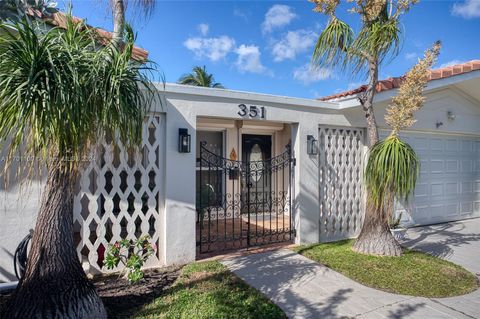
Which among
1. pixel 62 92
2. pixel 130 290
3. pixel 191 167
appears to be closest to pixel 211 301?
pixel 130 290

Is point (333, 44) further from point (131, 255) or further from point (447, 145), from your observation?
point (447, 145)

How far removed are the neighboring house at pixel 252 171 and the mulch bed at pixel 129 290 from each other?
1.08 ft

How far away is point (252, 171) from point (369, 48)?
3288mm

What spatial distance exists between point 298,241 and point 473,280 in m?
3.05

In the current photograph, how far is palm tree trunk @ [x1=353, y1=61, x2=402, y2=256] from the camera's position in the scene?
5.98 meters

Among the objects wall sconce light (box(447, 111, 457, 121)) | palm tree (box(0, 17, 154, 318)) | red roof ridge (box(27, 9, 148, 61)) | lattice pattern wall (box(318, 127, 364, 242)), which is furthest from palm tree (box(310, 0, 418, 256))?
wall sconce light (box(447, 111, 457, 121))

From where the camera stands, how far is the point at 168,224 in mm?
5293

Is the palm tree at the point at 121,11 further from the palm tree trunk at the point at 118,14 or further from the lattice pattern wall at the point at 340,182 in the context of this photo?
the lattice pattern wall at the point at 340,182

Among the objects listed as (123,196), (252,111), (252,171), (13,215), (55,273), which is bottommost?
(55,273)

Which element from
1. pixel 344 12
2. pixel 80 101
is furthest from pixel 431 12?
pixel 80 101

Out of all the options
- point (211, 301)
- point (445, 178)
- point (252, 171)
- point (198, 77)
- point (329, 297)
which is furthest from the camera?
point (198, 77)

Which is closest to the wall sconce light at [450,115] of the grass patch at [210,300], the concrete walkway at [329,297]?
the concrete walkway at [329,297]

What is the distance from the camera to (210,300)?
396cm

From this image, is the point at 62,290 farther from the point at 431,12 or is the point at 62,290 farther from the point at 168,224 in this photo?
the point at 431,12
